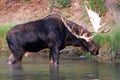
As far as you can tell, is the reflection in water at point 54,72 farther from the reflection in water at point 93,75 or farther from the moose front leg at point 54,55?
the reflection in water at point 93,75

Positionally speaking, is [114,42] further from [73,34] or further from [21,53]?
[21,53]

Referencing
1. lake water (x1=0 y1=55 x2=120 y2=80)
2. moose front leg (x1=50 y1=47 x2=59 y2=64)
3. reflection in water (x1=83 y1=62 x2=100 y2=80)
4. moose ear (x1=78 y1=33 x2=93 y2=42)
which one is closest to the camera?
reflection in water (x1=83 y1=62 x2=100 y2=80)

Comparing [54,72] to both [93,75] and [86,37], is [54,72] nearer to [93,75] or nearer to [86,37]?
[93,75]

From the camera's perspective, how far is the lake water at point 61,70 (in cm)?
1903

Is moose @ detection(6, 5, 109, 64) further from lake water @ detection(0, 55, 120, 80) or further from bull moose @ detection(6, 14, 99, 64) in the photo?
lake water @ detection(0, 55, 120, 80)

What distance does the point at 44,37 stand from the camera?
73.3ft

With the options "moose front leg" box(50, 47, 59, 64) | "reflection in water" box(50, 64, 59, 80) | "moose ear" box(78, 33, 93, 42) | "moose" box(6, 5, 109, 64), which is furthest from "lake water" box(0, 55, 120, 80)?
"moose ear" box(78, 33, 93, 42)

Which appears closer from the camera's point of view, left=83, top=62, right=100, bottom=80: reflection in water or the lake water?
left=83, top=62, right=100, bottom=80: reflection in water

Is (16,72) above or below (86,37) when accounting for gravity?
below

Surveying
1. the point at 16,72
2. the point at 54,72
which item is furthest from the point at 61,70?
the point at 16,72

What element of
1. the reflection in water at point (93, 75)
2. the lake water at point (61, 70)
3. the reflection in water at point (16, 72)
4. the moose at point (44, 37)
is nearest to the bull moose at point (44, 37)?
the moose at point (44, 37)

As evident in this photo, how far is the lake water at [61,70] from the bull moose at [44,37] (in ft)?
1.40

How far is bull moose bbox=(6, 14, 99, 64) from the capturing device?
73.2 feet

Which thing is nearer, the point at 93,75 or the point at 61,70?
the point at 93,75
